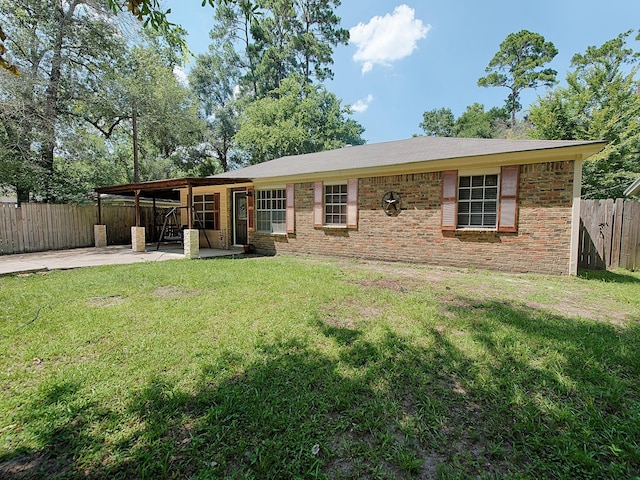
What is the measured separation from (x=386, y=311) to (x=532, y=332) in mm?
1653

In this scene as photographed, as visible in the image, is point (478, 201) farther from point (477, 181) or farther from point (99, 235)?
point (99, 235)

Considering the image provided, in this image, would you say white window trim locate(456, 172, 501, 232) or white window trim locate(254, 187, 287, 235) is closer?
white window trim locate(456, 172, 501, 232)

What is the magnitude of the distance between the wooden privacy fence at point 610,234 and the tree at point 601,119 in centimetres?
692

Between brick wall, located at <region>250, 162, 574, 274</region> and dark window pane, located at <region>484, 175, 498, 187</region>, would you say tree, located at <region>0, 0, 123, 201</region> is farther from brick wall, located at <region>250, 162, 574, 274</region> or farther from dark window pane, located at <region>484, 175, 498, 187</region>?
dark window pane, located at <region>484, 175, 498, 187</region>

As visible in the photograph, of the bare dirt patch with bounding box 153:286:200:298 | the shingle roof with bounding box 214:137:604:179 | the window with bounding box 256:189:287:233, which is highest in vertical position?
the shingle roof with bounding box 214:137:604:179

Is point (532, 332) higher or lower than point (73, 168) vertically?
lower

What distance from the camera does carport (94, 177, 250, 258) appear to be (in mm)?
9266

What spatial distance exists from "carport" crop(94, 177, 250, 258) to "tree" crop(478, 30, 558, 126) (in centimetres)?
2942

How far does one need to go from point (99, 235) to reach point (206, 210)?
448 centimetres

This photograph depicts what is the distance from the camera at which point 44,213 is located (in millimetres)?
11297

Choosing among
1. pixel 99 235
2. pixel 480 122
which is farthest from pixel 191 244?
pixel 480 122

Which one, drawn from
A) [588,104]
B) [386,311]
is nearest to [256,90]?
[588,104]

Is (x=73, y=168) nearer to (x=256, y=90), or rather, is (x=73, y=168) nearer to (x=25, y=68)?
(x=25, y=68)

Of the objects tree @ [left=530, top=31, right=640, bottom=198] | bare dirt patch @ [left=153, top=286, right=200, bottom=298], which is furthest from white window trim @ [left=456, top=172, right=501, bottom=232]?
tree @ [left=530, top=31, right=640, bottom=198]
